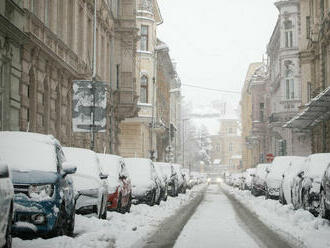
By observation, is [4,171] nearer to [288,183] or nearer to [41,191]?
[41,191]

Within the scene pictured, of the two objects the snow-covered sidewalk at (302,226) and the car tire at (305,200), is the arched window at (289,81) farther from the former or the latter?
the car tire at (305,200)

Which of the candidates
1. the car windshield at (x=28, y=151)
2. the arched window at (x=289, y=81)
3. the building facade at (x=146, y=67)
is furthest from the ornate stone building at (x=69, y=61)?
the arched window at (x=289, y=81)

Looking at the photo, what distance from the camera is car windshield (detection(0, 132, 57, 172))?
11562mm

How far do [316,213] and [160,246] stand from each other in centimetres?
703

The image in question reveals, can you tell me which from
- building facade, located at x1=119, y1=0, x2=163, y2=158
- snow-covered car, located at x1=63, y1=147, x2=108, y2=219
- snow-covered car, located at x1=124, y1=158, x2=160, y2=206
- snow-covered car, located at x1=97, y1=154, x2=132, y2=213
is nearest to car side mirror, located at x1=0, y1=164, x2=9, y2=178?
snow-covered car, located at x1=63, y1=147, x2=108, y2=219

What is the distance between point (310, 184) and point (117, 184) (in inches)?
183

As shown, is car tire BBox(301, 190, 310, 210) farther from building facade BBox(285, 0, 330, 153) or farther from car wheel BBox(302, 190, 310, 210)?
building facade BBox(285, 0, 330, 153)

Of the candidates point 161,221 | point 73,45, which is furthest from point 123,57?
point 161,221

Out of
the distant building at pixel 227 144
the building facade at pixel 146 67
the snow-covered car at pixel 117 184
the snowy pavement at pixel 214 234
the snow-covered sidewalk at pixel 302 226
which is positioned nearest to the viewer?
the snowy pavement at pixel 214 234

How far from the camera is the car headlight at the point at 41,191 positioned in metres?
11.0

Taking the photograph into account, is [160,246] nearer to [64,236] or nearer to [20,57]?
[64,236]

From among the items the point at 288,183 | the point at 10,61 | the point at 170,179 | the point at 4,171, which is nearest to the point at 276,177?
the point at 288,183

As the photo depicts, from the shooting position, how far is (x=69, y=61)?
30594mm

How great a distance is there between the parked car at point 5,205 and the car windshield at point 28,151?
2.54m
